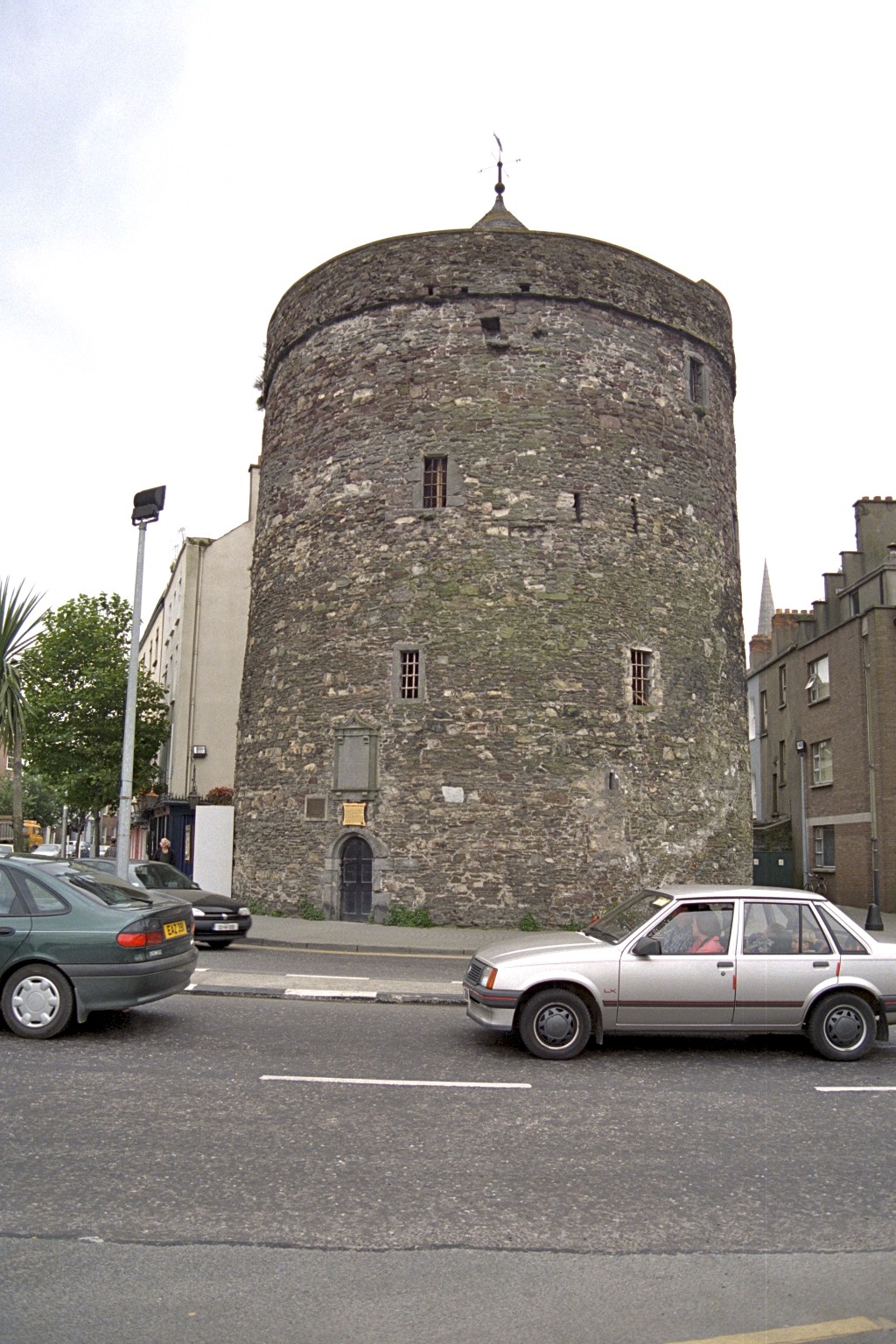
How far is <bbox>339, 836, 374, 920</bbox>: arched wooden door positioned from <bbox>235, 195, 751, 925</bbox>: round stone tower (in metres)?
0.04

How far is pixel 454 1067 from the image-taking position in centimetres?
790

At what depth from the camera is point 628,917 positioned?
30.2 ft

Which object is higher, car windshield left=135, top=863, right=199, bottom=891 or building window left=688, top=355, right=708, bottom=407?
building window left=688, top=355, right=708, bottom=407

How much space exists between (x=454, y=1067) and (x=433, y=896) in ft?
41.8

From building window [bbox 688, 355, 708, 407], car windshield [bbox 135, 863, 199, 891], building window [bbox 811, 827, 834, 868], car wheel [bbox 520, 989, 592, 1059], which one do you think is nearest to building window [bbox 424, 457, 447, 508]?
building window [bbox 688, 355, 708, 407]

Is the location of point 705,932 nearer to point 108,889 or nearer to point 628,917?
point 628,917

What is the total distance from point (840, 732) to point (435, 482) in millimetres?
14974

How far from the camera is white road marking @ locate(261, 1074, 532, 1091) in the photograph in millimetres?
7258

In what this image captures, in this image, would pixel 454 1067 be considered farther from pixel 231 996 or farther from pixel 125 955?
pixel 231 996

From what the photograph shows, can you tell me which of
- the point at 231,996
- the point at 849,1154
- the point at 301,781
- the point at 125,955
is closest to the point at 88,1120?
the point at 125,955

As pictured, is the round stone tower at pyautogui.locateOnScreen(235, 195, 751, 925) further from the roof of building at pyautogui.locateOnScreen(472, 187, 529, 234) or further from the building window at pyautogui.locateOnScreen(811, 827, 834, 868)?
the building window at pyautogui.locateOnScreen(811, 827, 834, 868)

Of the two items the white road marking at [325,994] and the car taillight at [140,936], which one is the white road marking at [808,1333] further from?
the white road marking at [325,994]

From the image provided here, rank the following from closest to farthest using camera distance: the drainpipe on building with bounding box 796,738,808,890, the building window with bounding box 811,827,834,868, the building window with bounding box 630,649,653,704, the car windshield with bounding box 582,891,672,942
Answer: the car windshield with bounding box 582,891,672,942 → the building window with bounding box 630,649,653,704 → the building window with bounding box 811,827,834,868 → the drainpipe on building with bounding box 796,738,808,890

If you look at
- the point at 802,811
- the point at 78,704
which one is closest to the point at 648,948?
the point at 802,811
